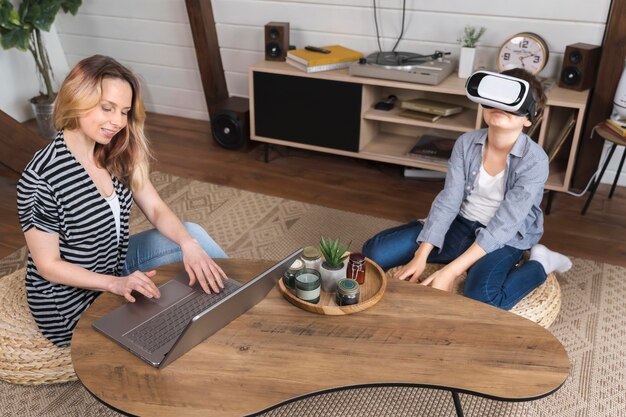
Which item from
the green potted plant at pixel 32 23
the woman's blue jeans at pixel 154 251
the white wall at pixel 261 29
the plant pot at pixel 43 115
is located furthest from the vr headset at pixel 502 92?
the plant pot at pixel 43 115

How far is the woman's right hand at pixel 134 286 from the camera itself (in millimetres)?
1509

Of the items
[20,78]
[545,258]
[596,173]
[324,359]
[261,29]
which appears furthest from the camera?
[20,78]

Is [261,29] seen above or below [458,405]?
above

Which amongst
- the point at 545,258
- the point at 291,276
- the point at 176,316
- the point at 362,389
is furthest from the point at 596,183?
the point at 176,316

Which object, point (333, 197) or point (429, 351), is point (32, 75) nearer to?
point (333, 197)

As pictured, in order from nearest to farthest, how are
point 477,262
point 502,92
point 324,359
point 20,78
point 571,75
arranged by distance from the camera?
point 324,359 → point 502,92 → point 477,262 → point 571,75 → point 20,78

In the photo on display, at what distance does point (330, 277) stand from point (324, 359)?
0.94ft

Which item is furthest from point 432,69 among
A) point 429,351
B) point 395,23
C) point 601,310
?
point 429,351

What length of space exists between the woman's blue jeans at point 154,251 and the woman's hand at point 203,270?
18 centimetres

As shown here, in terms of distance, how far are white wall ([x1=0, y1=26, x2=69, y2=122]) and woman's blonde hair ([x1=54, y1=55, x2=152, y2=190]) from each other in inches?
110

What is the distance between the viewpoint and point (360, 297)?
61.6 inches

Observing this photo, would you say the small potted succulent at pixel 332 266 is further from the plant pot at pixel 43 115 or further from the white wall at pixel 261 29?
the plant pot at pixel 43 115

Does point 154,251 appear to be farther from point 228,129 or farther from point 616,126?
point 616,126

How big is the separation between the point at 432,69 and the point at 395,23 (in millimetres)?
429
